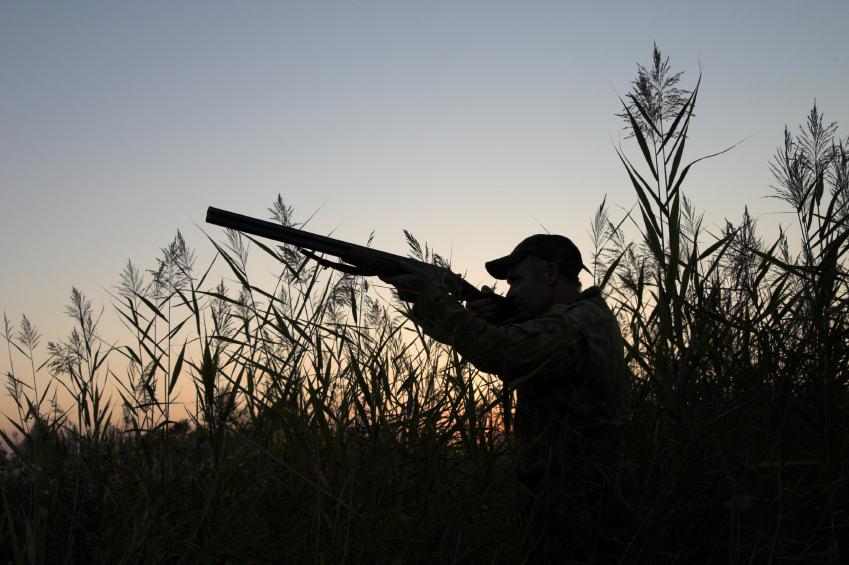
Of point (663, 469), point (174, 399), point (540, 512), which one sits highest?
point (174, 399)

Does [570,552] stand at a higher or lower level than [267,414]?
lower

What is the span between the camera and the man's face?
9.66 ft

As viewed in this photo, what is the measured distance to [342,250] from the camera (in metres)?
2.83

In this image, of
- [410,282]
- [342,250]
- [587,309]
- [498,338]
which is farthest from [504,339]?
[342,250]

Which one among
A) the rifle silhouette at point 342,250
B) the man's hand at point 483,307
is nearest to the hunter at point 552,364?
the rifle silhouette at point 342,250

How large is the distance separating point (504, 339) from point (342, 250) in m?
0.96

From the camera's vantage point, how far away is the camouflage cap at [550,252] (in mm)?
2969

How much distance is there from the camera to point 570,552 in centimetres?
169

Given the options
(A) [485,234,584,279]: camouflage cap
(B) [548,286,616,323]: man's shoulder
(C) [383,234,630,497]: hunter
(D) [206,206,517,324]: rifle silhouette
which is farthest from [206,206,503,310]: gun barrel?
(B) [548,286,616,323]: man's shoulder

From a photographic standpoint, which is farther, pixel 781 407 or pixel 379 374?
pixel 379 374

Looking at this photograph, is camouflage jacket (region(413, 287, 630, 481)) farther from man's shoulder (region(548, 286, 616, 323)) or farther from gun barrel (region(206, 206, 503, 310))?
gun barrel (region(206, 206, 503, 310))

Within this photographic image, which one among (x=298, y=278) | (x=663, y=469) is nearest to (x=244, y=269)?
(x=298, y=278)

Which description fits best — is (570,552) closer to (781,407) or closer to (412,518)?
(412,518)

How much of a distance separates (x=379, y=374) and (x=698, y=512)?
103 cm
